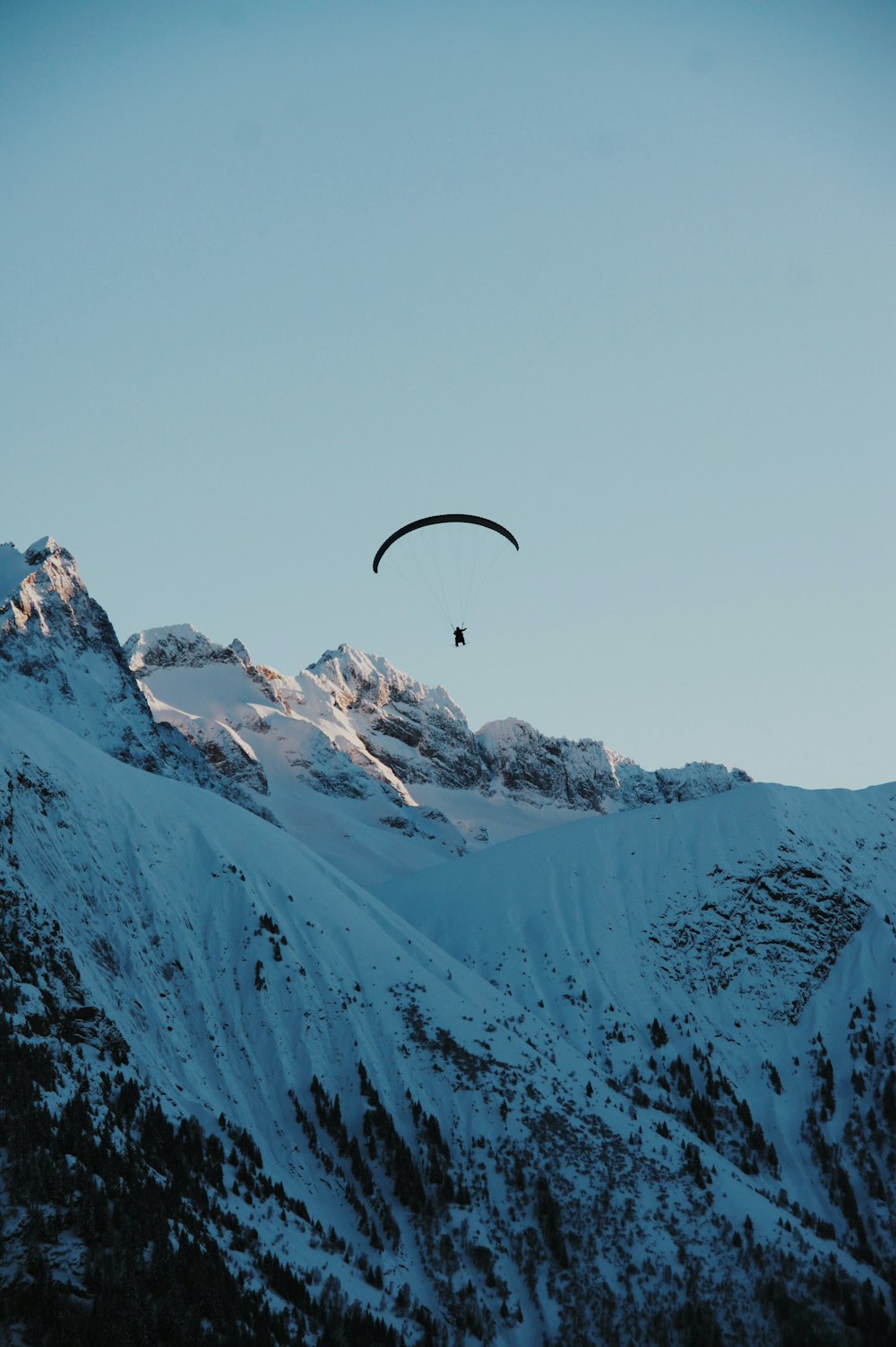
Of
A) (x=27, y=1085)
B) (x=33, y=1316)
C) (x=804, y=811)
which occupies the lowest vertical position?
(x=33, y=1316)

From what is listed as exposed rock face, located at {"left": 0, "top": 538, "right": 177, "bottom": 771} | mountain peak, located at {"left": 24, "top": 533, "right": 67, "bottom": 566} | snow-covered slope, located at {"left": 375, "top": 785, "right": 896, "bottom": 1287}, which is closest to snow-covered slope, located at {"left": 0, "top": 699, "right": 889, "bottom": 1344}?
snow-covered slope, located at {"left": 375, "top": 785, "right": 896, "bottom": 1287}

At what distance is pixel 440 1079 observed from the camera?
196 ft

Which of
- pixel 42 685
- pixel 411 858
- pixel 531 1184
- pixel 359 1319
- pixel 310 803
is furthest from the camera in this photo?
pixel 310 803

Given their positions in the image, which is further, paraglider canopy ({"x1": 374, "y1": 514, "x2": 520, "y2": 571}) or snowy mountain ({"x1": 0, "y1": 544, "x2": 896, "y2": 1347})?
paraglider canopy ({"x1": 374, "y1": 514, "x2": 520, "y2": 571})

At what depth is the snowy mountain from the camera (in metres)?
41.6

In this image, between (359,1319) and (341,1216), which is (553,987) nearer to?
(341,1216)

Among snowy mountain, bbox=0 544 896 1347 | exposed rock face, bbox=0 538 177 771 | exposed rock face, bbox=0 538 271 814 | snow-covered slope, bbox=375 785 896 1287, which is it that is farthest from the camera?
exposed rock face, bbox=0 538 271 814

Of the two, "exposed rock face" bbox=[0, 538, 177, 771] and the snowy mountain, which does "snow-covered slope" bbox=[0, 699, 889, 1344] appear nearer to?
the snowy mountain

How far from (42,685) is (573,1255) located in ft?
314

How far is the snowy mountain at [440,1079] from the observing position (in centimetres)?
4162

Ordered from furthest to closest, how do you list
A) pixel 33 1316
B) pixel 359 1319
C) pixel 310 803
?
pixel 310 803
pixel 359 1319
pixel 33 1316

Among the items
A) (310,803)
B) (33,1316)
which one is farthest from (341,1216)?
(310,803)

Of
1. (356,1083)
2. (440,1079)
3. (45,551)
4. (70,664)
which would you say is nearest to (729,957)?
(440,1079)

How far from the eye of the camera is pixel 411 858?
15250cm
